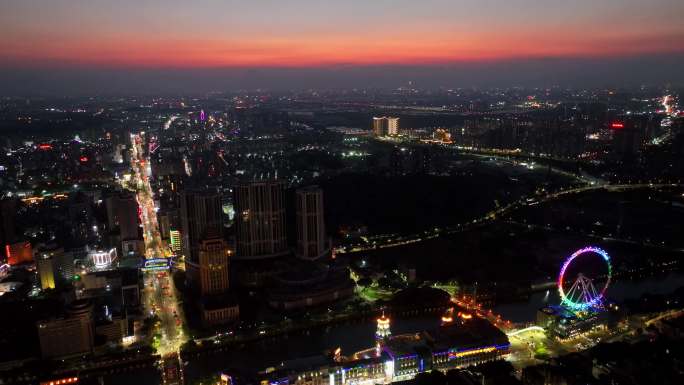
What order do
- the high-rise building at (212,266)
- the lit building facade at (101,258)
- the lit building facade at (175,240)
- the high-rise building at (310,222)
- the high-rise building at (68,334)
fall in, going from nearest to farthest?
1. the high-rise building at (68,334)
2. the high-rise building at (212,266)
3. the high-rise building at (310,222)
4. the lit building facade at (101,258)
5. the lit building facade at (175,240)

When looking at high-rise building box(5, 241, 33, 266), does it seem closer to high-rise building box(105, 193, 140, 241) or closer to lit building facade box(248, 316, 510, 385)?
high-rise building box(105, 193, 140, 241)

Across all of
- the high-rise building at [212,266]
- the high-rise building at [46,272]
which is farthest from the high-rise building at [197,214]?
the high-rise building at [46,272]

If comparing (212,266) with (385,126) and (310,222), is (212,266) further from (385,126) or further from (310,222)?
(385,126)

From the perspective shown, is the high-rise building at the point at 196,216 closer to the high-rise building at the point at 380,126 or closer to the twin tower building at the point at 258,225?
the twin tower building at the point at 258,225

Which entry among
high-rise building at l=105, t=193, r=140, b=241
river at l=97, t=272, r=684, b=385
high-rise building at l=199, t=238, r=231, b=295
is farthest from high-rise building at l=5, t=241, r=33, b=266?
river at l=97, t=272, r=684, b=385

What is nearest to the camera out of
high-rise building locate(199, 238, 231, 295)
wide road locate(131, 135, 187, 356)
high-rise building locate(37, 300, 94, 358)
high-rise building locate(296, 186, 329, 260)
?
high-rise building locate(37, 300, 94, 358)

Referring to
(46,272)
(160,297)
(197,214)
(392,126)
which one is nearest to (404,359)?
(160,297)

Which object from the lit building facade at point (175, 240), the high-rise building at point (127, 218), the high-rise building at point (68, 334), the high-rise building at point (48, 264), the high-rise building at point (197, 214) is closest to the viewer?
the high-rise building at point (68, 334)

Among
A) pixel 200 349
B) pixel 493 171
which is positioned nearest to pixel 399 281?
pixel 200 349
